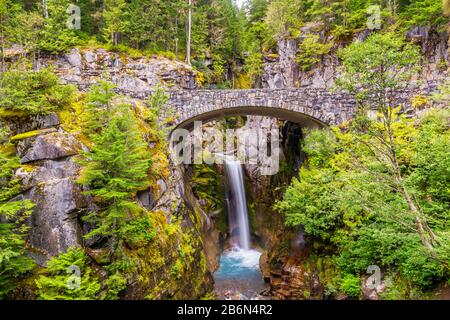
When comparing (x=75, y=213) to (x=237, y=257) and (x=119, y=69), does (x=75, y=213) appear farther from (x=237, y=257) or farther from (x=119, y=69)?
(x=119, y=69)

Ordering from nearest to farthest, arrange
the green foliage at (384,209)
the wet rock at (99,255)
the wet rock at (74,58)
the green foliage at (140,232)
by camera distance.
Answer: the green foliage at (384,209) < the wet rock at (99,255) < the green foliage at (140,232) < the wet rock at (74,58)

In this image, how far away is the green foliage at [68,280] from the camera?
7.43m

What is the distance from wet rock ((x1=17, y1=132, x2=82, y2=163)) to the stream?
9.29 metres

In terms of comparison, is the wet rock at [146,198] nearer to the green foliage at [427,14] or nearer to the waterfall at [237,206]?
the waterfall at [237,206]

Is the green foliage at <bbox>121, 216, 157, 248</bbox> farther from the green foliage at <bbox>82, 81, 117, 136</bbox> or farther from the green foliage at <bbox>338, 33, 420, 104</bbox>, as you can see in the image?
the green foliage at <bbox>338, 33, 420, 104</bbox>

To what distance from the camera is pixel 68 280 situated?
768cm

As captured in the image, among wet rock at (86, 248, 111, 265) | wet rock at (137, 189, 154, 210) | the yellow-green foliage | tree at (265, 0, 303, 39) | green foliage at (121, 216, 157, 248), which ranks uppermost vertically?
tree at (265, 0, 303, 39)

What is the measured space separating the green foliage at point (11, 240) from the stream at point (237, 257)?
8698 millimetres

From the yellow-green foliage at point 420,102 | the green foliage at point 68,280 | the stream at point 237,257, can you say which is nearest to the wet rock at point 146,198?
the green foliage at point 68,280

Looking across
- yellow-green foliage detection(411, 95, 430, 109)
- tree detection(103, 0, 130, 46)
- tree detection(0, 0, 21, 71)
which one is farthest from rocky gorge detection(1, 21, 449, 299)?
tree detection(0, 0, 21, 71)

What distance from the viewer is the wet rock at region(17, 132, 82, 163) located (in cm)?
987

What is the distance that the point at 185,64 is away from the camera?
26.2 m

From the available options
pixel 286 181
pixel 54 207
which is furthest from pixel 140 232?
pixel 286 181
